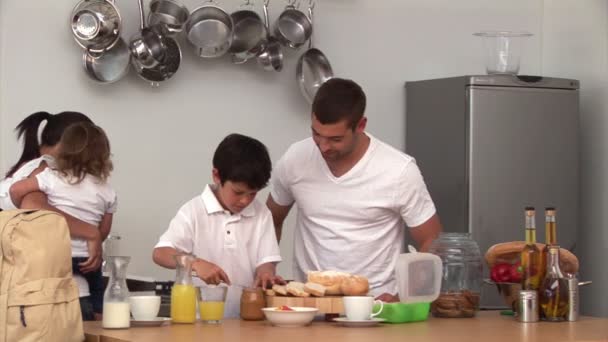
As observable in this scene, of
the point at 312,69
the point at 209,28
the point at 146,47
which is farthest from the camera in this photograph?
the point at 312,69

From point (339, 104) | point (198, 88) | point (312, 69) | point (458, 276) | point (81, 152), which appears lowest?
point (458, 276)

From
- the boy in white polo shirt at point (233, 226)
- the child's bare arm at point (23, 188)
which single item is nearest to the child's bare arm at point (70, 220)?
the child's bare arm at point (23, 188)

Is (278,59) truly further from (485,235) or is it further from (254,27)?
(485,235)

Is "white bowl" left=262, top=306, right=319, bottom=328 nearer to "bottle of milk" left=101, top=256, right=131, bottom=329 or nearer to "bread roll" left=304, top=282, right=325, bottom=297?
"bread roll" left=304, top=282, right=325, bottom=297

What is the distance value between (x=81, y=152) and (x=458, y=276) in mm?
1399

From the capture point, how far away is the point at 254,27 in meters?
5.11

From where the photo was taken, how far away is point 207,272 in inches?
131

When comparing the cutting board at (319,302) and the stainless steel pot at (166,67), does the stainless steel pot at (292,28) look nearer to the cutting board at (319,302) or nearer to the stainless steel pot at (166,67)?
the stainless steel pot at (166,67)

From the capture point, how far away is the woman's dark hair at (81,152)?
13.3 ft

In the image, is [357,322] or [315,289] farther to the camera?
[315,289]

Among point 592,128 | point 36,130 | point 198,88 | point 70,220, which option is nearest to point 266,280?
point 70,220

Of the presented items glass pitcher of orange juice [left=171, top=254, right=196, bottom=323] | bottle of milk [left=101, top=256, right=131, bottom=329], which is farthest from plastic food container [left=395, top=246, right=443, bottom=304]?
bottle of milk [left=101, top=256, right=131, bottom=329]

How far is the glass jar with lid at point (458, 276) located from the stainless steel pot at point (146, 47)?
1631 millimetres

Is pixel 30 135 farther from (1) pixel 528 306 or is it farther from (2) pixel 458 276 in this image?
(1) pixel 528 306
